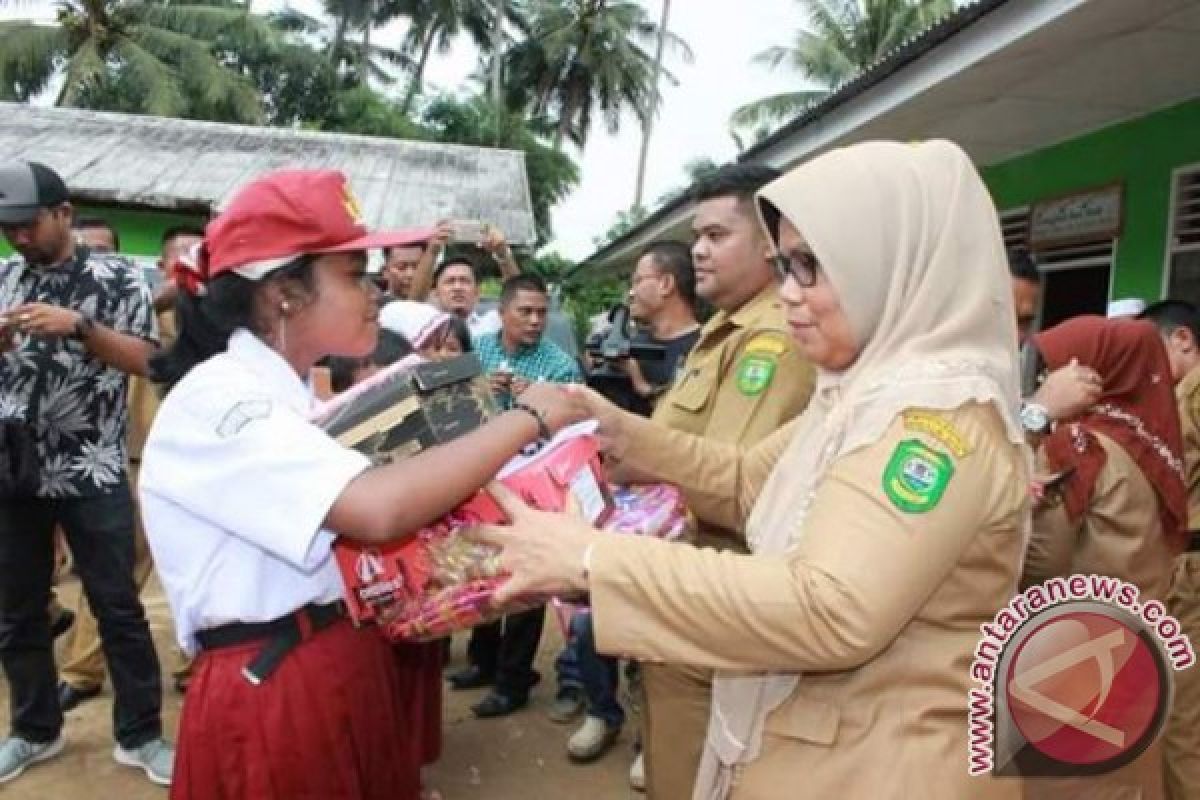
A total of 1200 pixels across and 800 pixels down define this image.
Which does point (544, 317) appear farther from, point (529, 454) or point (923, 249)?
point (923, 249)

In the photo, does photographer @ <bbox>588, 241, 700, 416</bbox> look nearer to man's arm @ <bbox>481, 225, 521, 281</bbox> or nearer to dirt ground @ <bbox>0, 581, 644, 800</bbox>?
man's arm @ <bbox>481, 225, 521, 281</bbox>

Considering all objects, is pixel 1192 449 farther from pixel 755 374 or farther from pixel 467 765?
pixel 467 765

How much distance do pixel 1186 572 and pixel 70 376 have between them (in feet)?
12.7

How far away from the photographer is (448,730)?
4.25 metres

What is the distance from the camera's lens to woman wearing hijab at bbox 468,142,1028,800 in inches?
50.8

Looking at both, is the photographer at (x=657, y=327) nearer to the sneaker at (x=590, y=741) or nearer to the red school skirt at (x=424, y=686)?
the sneaker at (x=590, y=741)

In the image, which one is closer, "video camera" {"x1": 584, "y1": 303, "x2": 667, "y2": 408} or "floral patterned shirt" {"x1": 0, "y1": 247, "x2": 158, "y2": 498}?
"floral patterned shirt" {"x1": 0, "y1": 247, "x2": 158, "y2": 498}

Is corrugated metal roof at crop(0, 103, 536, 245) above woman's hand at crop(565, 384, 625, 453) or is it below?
below

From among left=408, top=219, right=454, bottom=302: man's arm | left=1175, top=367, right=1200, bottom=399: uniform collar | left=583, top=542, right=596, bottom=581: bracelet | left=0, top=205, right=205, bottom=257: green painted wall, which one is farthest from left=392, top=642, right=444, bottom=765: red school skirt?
left=0, top=205, right=205, bottom=257: green painted wall

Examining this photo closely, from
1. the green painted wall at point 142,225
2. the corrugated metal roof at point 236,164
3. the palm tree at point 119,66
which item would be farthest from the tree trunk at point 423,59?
the green painted wall at point 142,225

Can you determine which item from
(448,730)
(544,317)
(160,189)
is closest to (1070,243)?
(544,317)

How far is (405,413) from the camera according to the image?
1561 mm

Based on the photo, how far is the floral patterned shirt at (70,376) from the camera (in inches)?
135

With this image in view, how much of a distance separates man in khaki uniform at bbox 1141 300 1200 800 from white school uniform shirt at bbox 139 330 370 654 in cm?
245
